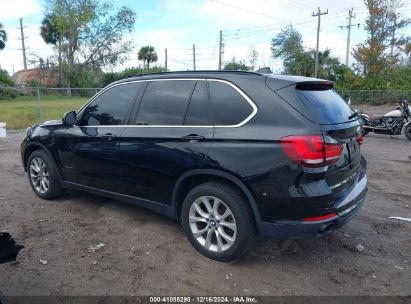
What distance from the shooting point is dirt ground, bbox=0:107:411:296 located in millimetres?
3363

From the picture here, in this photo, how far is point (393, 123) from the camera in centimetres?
1195

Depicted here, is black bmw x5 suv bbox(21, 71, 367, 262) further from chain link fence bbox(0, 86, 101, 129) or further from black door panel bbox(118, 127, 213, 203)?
chain link fence bbox(0, 86, 101, 129)

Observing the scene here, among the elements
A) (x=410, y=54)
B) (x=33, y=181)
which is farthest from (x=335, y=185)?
(x=410, y=54)

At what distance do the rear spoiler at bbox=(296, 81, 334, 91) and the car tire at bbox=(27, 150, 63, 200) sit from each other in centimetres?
360

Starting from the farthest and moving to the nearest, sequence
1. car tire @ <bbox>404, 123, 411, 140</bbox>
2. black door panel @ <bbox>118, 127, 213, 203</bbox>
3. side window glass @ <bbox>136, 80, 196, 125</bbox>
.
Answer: car tire @ <bbox>404, 123, 411, 140</bbox>, side window glass @ <bbox>136, 80, 196, 125</bbox>, black door panel @ <bbox>118, 127, 213, 203</bbox>

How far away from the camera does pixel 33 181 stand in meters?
5.78

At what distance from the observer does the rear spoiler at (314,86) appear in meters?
3.56

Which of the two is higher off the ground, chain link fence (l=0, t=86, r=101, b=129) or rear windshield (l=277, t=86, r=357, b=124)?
rear windshield (l=277, t=86, r=357, b=124)

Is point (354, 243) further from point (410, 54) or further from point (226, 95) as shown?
point (410, 54)

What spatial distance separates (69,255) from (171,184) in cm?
126

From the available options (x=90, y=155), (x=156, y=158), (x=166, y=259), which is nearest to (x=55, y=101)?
(x=90, y=155)

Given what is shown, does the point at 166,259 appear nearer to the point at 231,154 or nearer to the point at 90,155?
the point at 231,154

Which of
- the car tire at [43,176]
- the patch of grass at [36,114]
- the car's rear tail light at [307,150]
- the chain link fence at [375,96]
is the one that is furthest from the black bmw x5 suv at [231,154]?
the chain link fence at [375,96]

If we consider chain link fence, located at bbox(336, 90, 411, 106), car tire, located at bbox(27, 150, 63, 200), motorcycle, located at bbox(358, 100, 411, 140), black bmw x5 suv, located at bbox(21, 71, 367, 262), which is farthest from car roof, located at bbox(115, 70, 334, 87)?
chain link fence, located at bbox(336, 90, 411, 106)
